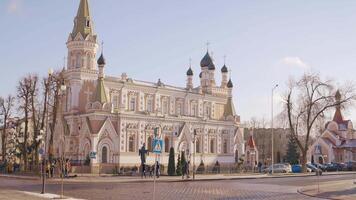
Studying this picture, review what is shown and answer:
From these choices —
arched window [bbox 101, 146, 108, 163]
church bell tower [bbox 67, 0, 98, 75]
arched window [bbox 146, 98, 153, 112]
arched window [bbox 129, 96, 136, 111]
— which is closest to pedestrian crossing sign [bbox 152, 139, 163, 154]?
arched window [bbox 101, 146, 108, 163]

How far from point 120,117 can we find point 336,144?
51.1m

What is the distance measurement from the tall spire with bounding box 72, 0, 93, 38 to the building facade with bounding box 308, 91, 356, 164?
50.2 m

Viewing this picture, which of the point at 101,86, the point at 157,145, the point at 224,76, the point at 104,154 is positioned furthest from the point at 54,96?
the point at 224,76

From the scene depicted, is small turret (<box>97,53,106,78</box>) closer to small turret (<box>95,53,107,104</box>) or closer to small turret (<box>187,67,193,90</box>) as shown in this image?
small turret (<box>95,53,107,104</box>)

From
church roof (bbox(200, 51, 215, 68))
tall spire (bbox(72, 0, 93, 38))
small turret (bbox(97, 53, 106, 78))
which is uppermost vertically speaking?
tall spire (bbox(72, 0, 93, 38))

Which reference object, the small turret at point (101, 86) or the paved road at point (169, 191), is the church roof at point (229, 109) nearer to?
the small turret at point (101, 86)

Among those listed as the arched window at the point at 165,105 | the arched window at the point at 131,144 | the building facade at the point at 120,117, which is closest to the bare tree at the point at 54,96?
the building facade at the point at 120,117

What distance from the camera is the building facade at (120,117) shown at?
201 ft

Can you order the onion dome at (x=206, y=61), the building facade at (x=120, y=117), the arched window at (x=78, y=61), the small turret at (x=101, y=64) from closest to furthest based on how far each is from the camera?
the building facade at (x=120, y=117)
the small turret at (x=101, y=64)
the arched window at (x=78, y=61)
the onion dome at (x=206, y=61)

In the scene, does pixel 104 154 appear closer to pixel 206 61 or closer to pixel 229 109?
pixel 229 109

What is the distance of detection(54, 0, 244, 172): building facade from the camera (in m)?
61.4

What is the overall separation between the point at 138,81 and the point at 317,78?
27.9 meters

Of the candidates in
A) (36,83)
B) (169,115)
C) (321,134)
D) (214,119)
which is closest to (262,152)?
(321,134)

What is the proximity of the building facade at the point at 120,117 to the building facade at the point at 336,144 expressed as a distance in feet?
72.1
